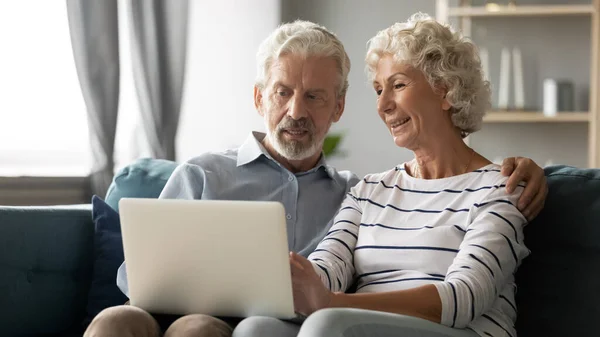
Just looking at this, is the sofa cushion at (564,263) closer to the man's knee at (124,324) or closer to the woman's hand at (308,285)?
the woman's hand at (308,285)

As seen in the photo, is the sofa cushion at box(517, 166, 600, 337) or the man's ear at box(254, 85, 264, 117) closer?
the sofa cushion at box(517, 166, 600, 337)

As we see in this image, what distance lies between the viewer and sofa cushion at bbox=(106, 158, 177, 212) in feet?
8.63

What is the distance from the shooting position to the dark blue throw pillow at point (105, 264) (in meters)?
2.46

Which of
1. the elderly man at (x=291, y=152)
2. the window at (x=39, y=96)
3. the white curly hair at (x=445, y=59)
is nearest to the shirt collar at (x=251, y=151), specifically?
the elderly man at (x=291, y=152)

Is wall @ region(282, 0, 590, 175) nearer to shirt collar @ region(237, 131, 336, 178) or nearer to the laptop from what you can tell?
shirt collar @ region(237, 131, 336, 178)

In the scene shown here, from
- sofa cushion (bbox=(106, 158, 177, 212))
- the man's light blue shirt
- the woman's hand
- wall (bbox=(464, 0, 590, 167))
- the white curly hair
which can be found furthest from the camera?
wall (bbox=(464, 0, 590, 167))

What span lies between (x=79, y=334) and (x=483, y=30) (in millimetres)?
3329

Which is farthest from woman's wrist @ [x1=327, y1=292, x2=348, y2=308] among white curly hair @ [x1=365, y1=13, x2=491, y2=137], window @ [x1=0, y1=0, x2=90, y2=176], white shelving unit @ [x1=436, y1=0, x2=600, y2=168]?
white shelving unit @ [x1=436, y1=0, x2=600, y2=168]

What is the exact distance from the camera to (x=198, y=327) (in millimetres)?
1693

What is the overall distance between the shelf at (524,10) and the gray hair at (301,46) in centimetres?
258

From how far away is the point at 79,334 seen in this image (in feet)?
8.23

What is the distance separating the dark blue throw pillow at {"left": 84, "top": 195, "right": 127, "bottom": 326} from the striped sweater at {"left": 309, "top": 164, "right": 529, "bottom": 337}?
667 millimetres

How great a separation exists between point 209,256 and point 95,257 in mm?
942

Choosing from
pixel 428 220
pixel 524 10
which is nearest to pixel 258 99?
pixel 428 220
